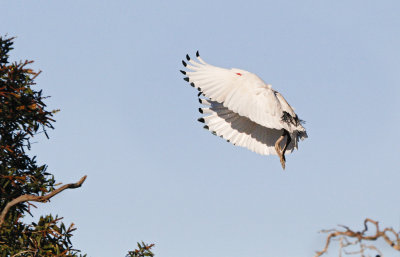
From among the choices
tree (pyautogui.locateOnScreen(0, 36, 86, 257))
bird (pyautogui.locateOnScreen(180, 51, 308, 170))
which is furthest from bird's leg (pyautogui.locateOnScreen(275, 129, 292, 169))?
tree (pyautogui.locateOnScreen(0, 36, 86, 257))

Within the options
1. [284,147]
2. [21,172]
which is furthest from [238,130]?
[21,172]

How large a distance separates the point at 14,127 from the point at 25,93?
82cm

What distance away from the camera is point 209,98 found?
55.6 ft

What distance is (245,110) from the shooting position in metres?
16.7

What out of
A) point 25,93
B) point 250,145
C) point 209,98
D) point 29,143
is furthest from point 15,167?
point 250,145

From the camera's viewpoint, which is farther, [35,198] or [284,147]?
A: [284,147]

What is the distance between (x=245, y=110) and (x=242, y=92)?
601mm

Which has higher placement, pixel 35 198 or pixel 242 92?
pixel 242 92

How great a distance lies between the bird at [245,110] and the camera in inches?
655

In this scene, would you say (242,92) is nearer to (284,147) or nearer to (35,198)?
(284,147)

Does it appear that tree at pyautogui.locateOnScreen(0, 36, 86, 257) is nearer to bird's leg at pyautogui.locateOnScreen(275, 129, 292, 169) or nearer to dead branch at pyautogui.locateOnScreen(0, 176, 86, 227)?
dead branch at pyautogui.locateOnScreen(0, 176, 86, 227)

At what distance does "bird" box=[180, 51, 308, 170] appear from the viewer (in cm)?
1662

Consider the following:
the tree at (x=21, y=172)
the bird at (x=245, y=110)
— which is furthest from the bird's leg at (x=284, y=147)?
the tree at (x=21, y=172)

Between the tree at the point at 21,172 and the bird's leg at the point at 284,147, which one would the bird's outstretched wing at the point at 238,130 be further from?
the tree at the point at 21,172
